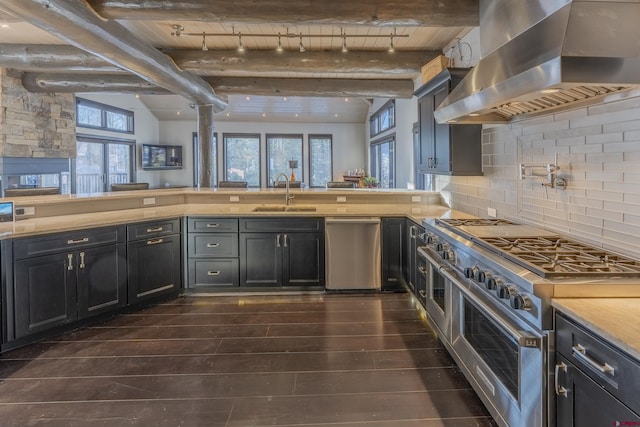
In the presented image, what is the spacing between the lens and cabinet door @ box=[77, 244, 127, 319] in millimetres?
3209

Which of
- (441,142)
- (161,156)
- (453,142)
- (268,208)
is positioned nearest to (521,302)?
(453,142)

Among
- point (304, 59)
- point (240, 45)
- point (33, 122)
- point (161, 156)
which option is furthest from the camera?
point (161, 156)

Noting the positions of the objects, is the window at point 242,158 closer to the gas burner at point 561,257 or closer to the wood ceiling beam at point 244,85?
the wood ceiling beam at point 244,85

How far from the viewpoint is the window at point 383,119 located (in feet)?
28.4

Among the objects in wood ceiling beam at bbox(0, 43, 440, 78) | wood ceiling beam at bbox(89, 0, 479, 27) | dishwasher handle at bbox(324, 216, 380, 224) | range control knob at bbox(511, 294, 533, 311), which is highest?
wood ceiling beam at bbox(0, 43, 440, 78)

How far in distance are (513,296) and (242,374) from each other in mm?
1755

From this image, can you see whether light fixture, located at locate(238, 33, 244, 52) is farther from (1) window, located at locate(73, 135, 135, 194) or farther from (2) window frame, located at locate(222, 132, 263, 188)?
(2) window frame, located at locate(222, 132, 263, 188)

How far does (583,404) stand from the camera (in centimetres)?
130

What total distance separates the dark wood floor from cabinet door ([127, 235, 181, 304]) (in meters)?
0.26

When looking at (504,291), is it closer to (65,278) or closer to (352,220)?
(352,220)

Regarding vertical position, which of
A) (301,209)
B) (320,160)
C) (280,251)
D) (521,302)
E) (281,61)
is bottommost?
(280,251)

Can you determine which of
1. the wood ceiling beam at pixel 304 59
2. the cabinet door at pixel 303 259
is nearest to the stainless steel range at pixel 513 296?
the cabinet door at pixel 303 259

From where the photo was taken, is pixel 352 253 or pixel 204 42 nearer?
pixel 352 253

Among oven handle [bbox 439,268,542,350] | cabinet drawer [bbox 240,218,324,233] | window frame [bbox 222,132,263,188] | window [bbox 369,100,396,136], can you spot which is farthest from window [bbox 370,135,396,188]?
oven handle [bbox 439,268,542,350]
